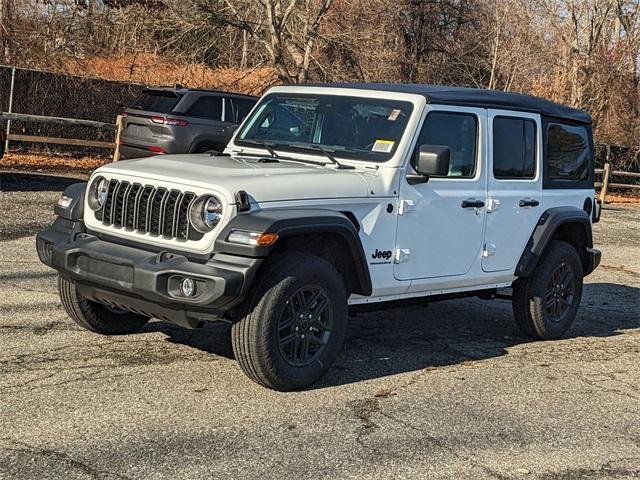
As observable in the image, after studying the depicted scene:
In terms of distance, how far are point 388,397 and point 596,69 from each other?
25.3 m

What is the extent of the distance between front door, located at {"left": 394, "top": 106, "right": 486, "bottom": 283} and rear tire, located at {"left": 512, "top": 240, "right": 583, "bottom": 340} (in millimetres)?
881

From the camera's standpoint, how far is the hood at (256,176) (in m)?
5.38

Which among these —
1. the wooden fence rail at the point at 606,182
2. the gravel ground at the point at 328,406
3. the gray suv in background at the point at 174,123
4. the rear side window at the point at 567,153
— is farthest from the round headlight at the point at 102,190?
the wooden fence rail at the point at 606,182

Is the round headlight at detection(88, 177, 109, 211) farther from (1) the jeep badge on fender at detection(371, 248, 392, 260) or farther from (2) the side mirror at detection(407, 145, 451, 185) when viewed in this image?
(2) the side mirror at detection(407, 145, 451, 185)

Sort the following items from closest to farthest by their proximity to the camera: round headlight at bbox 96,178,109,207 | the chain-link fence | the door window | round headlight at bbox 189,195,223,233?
round headlight at bbox 189,195,223,233 < round headlight at bbox 96,178,109,207 < the door window < the chain-link fence

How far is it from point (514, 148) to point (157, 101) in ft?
33.3

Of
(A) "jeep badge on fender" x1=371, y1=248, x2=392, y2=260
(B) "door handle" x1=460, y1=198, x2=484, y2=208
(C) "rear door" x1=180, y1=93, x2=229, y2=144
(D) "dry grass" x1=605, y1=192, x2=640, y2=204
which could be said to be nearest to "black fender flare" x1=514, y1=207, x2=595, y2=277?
(B) "door handle" x1=460, y1=198, x2=484, y2=208

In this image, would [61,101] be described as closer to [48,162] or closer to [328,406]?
[48,162]

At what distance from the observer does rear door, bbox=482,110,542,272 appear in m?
7.06

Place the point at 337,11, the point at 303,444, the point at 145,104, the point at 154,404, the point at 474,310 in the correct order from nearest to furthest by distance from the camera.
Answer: the point at 303,444 → the point at 154,404 → the point at 474,310 → the point at 145,104 → the point at 337,11

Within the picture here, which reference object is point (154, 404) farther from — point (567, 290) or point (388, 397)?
point (567, 290)

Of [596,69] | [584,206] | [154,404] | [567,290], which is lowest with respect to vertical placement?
[154,404]

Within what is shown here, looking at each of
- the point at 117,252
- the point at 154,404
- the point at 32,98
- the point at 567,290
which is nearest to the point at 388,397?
the point at 154,404

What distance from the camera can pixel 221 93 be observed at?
55.5ft
